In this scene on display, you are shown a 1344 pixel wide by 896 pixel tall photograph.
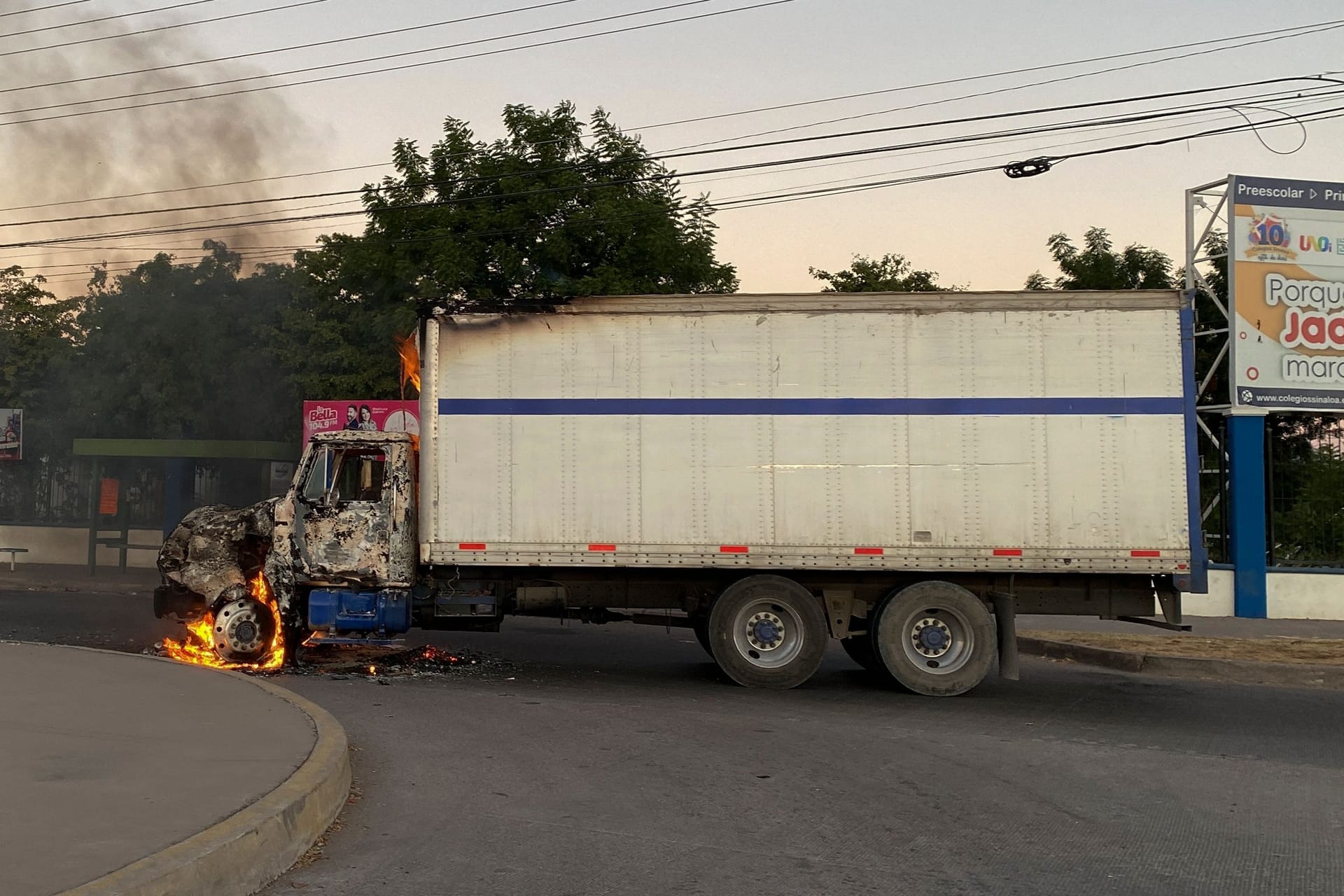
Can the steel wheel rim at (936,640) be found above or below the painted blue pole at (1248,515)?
Result: below

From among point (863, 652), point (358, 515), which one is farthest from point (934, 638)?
point (358, 515)

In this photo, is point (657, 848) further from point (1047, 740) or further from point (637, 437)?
point (637, 437)

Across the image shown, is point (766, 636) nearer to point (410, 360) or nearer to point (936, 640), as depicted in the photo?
point (936, 640)

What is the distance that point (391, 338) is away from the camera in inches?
910

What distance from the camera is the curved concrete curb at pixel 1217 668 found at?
12.2 meters

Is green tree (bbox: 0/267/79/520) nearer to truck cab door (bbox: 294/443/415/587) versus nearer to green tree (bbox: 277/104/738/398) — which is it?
green tree (bbox: 277/104/738/398)

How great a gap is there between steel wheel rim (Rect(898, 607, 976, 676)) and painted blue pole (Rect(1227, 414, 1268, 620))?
8827mm

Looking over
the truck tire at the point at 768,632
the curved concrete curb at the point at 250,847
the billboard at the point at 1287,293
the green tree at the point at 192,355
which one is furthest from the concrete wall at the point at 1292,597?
the green tree at the point at 192,355

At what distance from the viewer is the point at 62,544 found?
26.2m

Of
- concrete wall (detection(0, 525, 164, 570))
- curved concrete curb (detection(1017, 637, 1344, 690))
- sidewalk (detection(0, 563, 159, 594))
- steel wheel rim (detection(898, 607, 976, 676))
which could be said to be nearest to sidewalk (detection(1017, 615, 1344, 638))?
curved concrete curb (detection(1017, 637, 1344, 690))

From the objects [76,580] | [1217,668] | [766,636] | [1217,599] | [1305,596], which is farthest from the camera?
[76,580]

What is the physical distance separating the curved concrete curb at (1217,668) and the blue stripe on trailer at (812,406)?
11.1 ft

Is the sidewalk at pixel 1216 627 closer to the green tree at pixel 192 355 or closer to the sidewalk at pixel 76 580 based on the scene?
the sidewalk at pixel 76 580

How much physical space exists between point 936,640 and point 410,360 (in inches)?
230
